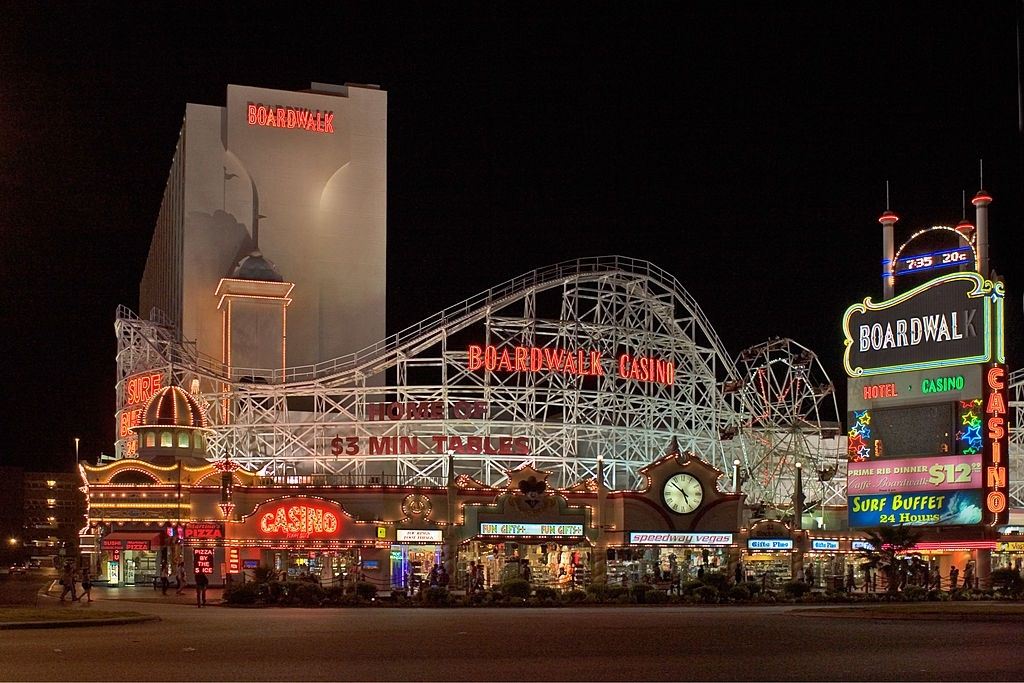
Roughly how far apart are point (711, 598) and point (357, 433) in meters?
33.3

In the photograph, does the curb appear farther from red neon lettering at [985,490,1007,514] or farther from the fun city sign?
the fun city sign

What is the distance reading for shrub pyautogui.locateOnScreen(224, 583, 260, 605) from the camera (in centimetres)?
4509

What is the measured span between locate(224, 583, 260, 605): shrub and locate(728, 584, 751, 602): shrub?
1721cm

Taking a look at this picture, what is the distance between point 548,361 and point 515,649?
44.5 m

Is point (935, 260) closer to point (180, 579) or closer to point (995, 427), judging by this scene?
point (995, 427)

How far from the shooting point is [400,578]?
64.4 m

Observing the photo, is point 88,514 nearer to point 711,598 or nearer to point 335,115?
point 711,598

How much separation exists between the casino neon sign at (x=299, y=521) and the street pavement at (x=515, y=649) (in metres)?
24.5

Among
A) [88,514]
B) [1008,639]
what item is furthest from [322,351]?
[1008,639]

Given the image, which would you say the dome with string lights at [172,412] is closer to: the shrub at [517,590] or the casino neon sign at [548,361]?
the casino neon sign at [548,361]

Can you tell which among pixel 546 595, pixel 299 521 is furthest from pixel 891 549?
pixel 299 521

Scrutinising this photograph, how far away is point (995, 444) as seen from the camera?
63406mm

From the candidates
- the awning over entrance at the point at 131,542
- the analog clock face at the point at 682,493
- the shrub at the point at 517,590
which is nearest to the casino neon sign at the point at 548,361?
the analog clock face at the point at 682,493

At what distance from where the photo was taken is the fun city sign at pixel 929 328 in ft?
209
